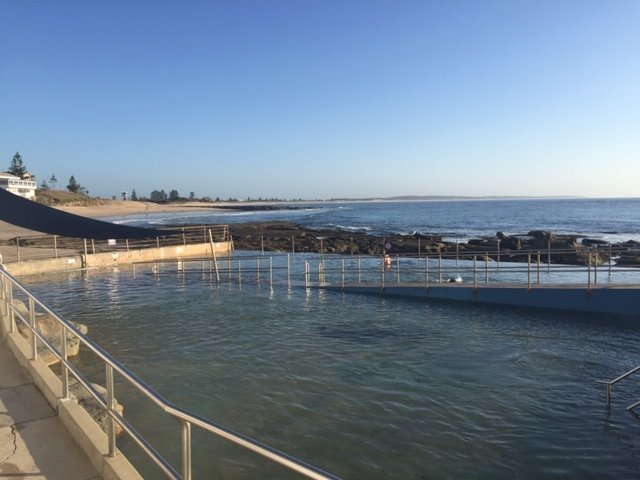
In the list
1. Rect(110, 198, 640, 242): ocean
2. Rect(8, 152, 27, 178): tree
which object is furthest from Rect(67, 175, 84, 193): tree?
Rect(110, 198, 640, 242): ocean

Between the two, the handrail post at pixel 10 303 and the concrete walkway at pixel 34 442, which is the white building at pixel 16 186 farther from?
the concrete walkway at pixel 34 442

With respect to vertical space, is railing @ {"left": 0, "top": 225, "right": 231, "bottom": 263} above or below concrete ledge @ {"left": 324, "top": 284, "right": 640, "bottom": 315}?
above

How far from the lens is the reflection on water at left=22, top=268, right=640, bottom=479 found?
6.38 m

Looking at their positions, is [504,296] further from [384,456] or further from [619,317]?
[384,456]

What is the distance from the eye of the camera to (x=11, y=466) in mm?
3656

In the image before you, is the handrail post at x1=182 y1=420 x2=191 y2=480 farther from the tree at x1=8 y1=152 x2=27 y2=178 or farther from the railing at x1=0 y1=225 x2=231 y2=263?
the tree at x1=8 y1=152 x2=27 y2=178

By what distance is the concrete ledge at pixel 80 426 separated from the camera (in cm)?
349

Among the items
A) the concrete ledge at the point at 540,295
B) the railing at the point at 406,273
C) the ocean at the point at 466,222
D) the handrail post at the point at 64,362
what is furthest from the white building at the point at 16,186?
the handrail post at the point at 64,362

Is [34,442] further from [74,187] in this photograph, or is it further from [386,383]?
[74,187]

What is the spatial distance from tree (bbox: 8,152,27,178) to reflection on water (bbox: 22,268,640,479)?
139 m

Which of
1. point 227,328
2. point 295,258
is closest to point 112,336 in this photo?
point 227,328

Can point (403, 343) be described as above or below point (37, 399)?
below

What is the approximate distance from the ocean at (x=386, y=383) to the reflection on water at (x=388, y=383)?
1.2 inches

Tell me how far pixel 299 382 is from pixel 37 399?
479cm
